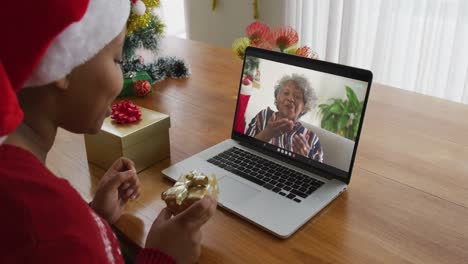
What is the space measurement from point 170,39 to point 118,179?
1227mm

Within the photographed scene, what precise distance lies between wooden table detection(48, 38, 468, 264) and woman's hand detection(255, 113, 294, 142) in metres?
0.15

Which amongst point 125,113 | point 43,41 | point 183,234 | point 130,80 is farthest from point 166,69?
point 43,41

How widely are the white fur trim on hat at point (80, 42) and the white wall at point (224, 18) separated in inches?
84.3

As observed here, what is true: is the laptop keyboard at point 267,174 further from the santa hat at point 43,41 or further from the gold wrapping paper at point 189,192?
the santa hat at point 43,41

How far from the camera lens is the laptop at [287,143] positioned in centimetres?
87

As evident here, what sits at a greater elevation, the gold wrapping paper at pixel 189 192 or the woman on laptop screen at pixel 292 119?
the woman on laptop screen at pixel 292 119

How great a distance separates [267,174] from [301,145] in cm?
10

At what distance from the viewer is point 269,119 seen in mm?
1010

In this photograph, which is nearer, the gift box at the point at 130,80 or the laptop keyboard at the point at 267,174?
the laptop keyboard at the point at 267,174

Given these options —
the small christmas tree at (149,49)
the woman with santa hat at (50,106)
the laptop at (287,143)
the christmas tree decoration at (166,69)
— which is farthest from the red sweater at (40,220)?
the christmas tree decoration at (166,69)

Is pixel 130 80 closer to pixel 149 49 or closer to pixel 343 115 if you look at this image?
pixel 149 49

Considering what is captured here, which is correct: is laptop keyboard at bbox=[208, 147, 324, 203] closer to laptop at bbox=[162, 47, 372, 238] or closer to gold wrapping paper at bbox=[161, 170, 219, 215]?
laptop at bbox=[162, 47, 372, 238]

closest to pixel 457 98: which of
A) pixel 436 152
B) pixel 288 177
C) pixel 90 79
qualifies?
pixel 436 152

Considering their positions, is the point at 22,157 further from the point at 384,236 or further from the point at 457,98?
the point at 457,98
